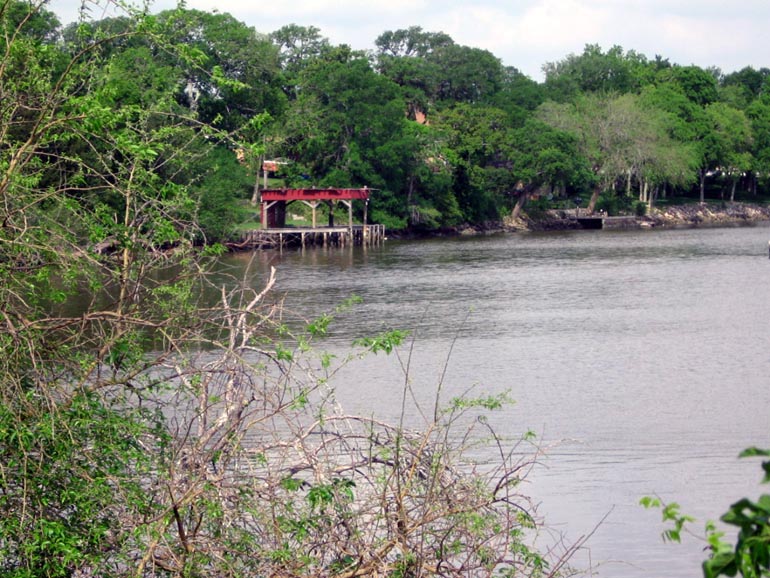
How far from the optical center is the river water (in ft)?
41.2

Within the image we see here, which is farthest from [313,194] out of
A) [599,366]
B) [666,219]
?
[599,366]

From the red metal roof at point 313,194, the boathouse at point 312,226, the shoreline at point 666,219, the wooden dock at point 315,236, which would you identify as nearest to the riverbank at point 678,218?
the shoreline at point 666,219

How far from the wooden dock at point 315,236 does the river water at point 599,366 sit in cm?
1076

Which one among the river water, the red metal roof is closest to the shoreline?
the red metal roof

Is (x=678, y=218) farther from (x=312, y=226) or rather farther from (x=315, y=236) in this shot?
(x=315, y=236)

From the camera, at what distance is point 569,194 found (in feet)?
299

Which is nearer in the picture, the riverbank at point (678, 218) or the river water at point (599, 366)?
the river water at point (599, 366)

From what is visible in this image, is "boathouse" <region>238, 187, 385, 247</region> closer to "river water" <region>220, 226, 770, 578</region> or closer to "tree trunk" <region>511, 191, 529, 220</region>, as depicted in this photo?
"river water" <region>220, 226, 770, 578</region>

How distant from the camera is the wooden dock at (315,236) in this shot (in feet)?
200

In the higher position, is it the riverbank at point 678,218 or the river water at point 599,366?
the riverbank at point 678,218

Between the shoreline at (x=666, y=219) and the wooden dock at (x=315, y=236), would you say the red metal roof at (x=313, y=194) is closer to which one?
the wooden dock at (x=315, y=236)

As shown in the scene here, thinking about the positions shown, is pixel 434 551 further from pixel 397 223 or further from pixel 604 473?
pixel 397 223

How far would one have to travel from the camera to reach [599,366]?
22047 mm

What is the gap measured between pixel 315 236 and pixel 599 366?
44.1 m
